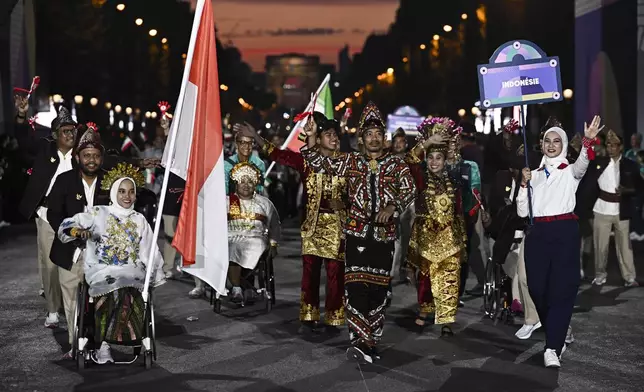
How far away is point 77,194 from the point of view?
36.5 feet

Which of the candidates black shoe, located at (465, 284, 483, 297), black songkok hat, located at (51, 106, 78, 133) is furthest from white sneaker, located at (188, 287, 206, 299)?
black shoe, located at (465, 284, 483, 297)

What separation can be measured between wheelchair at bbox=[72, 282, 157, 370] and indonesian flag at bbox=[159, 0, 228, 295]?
58 centimetres

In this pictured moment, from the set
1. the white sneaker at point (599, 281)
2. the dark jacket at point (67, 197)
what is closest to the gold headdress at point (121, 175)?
the dark jacket at point (67, 197)

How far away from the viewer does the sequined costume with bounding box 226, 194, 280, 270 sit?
44.7 feet

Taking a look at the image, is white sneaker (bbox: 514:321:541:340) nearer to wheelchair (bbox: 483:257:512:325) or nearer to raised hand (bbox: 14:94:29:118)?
wheelchair (bbox: 483:257:512:325)

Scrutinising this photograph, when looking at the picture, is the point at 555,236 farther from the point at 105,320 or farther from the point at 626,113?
the point at 626,113

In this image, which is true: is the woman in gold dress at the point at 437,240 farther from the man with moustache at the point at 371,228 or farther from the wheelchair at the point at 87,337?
the wheelchair at the point at 87,337

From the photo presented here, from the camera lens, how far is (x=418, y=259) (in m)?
12.5

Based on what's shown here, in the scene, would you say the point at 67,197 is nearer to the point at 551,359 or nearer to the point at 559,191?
the point at 559,191

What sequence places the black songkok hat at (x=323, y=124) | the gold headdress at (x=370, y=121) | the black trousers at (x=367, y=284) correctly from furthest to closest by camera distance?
the black songkok hat at (x=323, y=124) < the gold headdress at (x=370, y=121) < the black trousers at (x=367, y=284)

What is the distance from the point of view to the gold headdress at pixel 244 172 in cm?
1370

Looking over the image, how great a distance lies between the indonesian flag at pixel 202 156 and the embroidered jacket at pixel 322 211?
1848mm

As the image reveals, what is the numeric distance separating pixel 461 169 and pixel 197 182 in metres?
4.42

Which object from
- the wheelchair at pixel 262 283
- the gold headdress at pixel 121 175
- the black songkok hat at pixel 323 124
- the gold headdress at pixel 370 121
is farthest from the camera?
the wheelchair at pixel 262 283
